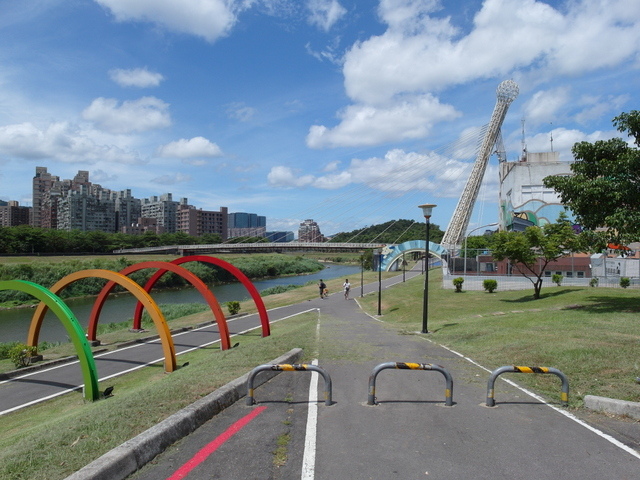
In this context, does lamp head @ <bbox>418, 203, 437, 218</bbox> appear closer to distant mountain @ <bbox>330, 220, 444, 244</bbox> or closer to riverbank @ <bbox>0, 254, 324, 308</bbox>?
riverbank @ <bbox>0, 254, 324, 308</bbox>

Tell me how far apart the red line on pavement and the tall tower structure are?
68.9 meters

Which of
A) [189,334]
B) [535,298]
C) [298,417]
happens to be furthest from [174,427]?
[535,298]

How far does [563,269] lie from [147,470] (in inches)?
1485

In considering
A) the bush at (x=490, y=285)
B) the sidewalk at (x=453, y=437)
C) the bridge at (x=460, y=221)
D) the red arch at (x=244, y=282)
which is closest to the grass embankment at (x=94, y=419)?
the sidewalk at (x=453, y=437)

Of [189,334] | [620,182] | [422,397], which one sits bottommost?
[189,334]

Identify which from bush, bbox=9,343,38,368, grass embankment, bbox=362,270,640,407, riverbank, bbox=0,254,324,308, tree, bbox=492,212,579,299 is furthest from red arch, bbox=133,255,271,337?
riverbank, bbox=0,254,324,308

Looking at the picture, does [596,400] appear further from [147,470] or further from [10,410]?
[10,410]

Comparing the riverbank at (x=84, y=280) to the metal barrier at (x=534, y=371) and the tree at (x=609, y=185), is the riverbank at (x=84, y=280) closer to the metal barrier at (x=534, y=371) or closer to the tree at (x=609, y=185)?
the tree at (x=609, y=185)

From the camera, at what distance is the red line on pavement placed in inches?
178

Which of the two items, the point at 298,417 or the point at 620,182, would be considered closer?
the point at 298,417

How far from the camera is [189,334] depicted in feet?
66.1

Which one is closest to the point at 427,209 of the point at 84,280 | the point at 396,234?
the point at 84,280

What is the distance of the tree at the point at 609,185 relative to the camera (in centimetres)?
1471

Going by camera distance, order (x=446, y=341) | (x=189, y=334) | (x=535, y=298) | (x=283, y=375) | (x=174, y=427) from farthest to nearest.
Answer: (x=535, y=298), (x=189, y=334), (x=446, y=341), (x=283, y=375), (x=174, y=427)
